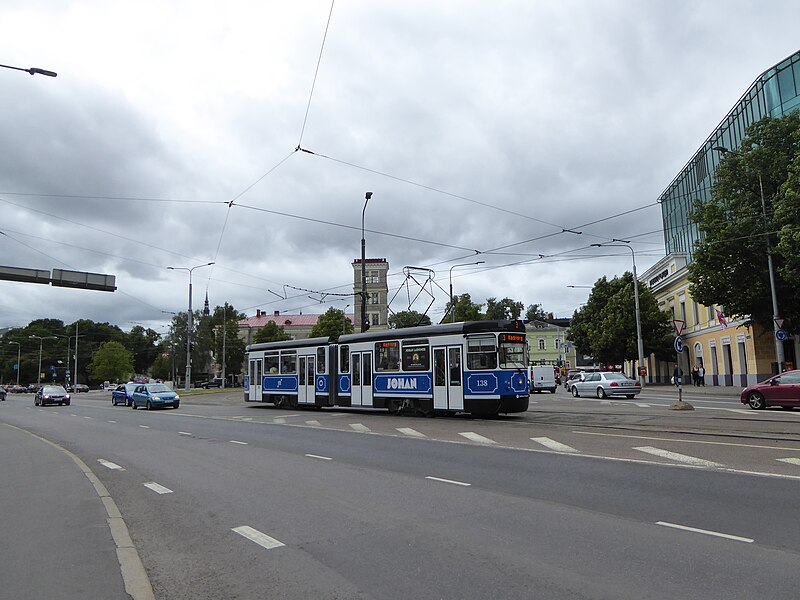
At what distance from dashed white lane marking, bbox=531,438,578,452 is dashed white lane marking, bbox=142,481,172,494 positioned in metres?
7.28

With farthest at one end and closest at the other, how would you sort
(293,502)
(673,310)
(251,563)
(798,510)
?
1. (673,310)
2. (293,502)
3. (798,510)
4. (251,563)

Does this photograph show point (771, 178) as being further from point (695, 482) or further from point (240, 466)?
point (240, 466)

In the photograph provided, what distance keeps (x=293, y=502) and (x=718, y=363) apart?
44.4 meters

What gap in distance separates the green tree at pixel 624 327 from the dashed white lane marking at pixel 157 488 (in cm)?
5030

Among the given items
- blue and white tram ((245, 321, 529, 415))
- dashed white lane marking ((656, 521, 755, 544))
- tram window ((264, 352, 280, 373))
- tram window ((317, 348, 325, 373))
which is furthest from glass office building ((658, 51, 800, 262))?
dashed white lane marking ((656, 521, 755, 544))

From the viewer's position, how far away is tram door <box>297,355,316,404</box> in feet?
89.0

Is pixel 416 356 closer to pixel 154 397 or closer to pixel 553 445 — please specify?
pixel 553 445

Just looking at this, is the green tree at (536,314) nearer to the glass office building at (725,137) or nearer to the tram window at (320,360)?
the glass office building at (725,137)

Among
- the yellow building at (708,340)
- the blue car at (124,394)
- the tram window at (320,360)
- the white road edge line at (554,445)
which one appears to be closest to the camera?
the white road edge line at (554,445)

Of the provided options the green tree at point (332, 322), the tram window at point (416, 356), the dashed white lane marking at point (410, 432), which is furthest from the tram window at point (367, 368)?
the green tree at point (332, 322)

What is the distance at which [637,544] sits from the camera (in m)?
5.67

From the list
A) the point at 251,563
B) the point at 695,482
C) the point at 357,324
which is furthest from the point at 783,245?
the point at 357,324

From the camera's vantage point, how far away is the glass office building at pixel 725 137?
3741 centimetres

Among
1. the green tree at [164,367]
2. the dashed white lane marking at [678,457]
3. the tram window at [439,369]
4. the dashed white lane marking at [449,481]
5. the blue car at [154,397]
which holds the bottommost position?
the dashed white lane marking at [449,481]
